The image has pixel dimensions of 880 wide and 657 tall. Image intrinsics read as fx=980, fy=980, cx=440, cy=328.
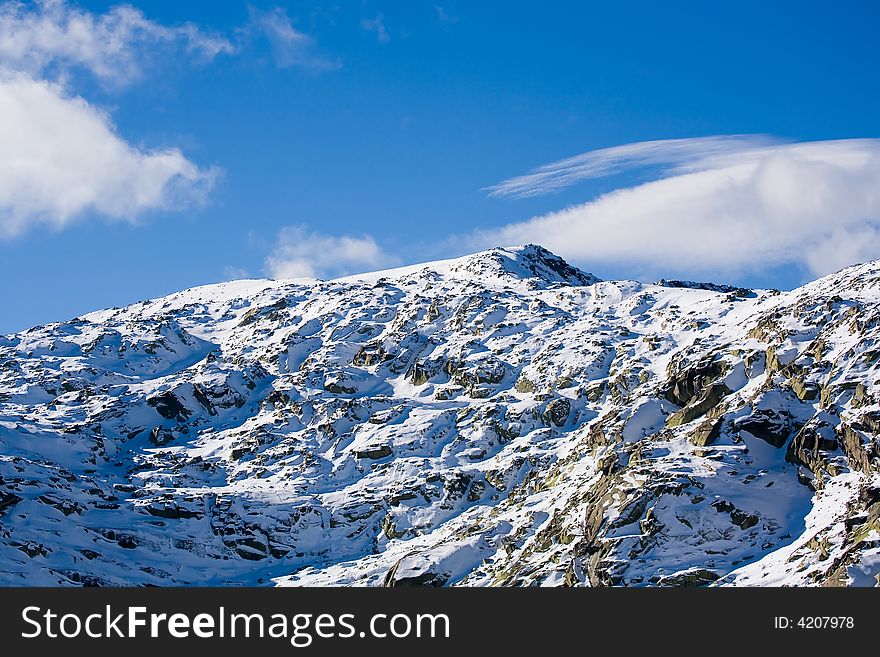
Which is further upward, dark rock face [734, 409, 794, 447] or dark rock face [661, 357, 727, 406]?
dark rock face [661, 357, 727, 406]

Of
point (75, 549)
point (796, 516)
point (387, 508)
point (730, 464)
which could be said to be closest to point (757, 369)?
point (730, 464)

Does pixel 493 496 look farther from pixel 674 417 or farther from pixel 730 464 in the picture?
pixel 730 464

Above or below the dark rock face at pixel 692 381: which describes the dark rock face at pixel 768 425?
below

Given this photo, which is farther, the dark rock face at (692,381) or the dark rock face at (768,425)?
the dark rock face at (692,381)

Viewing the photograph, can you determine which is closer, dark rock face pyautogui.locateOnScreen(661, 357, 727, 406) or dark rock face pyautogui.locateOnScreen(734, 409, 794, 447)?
dark rock face pyautogui.locateOnScreen(734, 409, 794, 447)

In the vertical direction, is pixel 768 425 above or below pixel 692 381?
below

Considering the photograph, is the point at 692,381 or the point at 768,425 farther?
the point at 692,381
